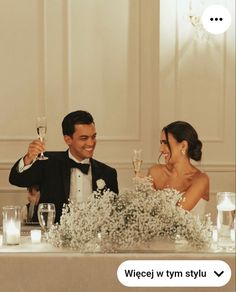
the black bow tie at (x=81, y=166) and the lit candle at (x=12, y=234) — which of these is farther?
the black bow tie at (x=81, y=166)

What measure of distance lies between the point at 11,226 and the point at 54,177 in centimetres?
124

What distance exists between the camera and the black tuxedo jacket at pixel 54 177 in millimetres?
3498

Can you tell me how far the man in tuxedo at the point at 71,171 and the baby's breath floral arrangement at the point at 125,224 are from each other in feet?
3.85

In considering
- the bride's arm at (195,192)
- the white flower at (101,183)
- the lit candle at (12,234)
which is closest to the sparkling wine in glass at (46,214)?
the lit candle at (12,234)

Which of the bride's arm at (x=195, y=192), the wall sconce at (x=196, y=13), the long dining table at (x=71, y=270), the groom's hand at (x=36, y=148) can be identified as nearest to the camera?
the long dining table at (x=71, y=270)

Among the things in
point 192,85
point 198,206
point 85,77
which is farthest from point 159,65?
point 198,206

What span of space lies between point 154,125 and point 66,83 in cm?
78

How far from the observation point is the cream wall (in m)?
4.80

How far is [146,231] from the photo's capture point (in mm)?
2225

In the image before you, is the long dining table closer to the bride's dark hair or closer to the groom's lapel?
the bride's dark hair

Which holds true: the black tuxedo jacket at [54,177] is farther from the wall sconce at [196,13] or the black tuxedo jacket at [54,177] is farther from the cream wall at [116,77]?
the wall sconce at [196,13]

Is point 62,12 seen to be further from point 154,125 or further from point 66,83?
point 154,125

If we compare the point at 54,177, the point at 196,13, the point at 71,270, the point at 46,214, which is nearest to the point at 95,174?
the point at 54,177

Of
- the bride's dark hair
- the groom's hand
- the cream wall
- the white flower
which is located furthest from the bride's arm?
the cream wall
